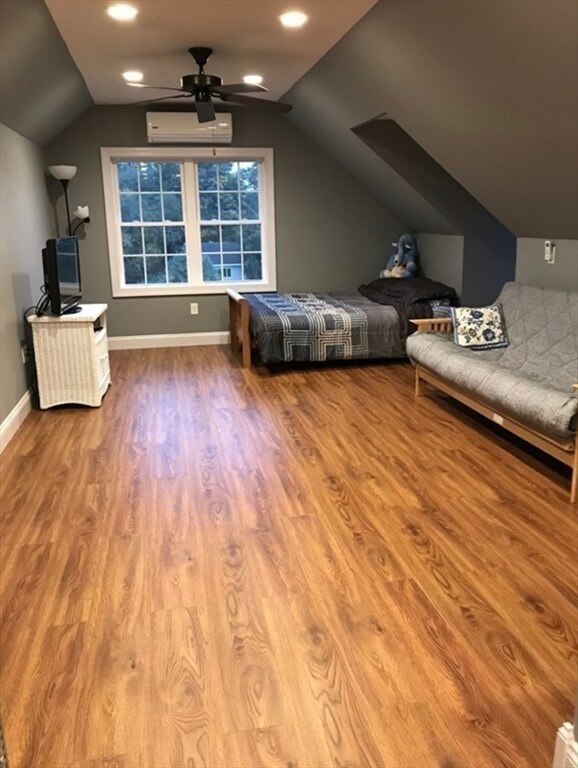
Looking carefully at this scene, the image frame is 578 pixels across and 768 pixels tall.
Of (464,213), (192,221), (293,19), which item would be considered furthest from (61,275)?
(464,213)

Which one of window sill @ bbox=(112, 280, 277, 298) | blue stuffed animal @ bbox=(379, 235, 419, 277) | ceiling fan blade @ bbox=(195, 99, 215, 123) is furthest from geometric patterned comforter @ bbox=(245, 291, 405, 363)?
ceiling fan blade @ bbox=(195, 99, 215, 123)

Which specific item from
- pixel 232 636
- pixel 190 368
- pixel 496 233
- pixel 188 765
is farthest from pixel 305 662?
pixel 496 233

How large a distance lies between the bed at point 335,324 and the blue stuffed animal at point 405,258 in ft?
1.41

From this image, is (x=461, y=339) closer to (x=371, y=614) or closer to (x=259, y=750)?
(x=371, y=614)

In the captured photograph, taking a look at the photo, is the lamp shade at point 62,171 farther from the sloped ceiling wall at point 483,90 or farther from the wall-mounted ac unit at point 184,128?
the sloped ceiling wall at point 483,90

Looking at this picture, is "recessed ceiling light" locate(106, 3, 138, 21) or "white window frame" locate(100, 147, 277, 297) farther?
"white window frame" locate(100, 147, 277, 297)

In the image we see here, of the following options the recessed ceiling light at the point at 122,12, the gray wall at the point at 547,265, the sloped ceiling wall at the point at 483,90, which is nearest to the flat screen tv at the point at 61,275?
the recessed ceiling light at the point at 122,12

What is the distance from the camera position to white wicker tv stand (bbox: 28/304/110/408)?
4.38 meters

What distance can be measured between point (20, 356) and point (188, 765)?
352cm

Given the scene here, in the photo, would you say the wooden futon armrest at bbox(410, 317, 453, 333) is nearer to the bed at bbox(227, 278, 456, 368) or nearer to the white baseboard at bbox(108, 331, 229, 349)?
the bed at bbox(227, 278, 456, 368)

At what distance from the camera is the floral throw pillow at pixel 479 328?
14.3 feet

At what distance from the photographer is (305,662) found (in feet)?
6.27

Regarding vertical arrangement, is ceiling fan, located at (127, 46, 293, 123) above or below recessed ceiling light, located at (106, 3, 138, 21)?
below

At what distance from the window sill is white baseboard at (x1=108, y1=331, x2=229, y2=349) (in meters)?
0.45
